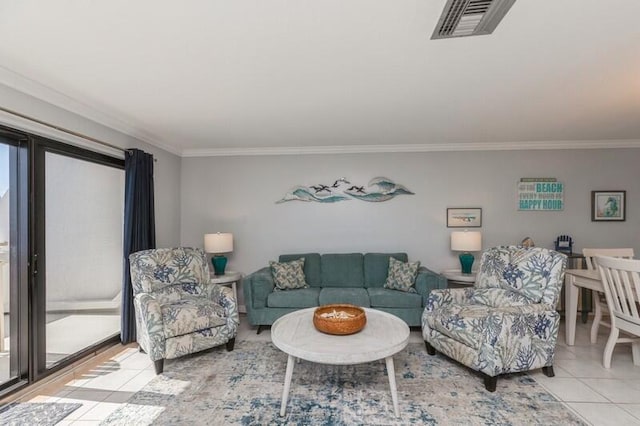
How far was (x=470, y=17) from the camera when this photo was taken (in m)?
1.61

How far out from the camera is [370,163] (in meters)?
4.47

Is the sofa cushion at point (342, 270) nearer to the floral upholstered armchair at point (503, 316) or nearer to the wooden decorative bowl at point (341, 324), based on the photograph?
the floral upholstered armchair at point (503, 316)

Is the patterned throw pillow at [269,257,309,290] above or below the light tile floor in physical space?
above

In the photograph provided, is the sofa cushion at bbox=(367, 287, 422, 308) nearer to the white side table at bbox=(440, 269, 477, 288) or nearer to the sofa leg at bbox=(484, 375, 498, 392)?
the white side table at bbox=(440, 269, 477, 288)

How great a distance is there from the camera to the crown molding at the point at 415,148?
4.21 metres

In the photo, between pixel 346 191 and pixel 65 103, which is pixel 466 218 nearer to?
pixel 346 191

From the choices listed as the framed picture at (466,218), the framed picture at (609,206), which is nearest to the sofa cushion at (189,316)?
the framed picture at (466,218)

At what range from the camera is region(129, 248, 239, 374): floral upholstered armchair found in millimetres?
2697

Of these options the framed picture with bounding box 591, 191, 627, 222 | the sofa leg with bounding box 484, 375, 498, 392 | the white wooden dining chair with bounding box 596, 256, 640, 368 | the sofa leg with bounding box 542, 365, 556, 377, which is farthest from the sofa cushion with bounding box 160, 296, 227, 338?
the framed picture with bounding box 591, 191, 627, 222

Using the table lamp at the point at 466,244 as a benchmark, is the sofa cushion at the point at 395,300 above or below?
below

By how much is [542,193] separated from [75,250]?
215 inches

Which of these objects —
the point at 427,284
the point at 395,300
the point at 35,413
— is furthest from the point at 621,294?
the point at 35,413

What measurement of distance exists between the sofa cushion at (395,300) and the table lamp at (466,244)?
0.86 meters

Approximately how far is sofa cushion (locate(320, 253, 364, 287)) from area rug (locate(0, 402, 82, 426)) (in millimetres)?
2692
